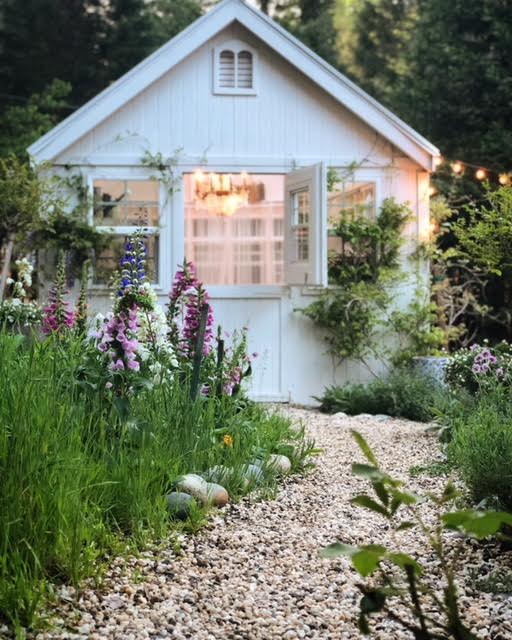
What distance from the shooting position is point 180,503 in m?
3.76

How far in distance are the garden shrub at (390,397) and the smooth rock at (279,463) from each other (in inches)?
116

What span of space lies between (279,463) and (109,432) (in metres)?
1.19

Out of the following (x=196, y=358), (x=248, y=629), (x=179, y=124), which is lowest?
(x=248, y=629)

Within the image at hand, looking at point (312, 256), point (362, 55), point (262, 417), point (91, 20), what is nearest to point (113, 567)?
point (262, 417)

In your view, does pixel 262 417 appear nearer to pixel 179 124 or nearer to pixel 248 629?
pixel 248 629

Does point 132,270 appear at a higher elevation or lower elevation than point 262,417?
higher

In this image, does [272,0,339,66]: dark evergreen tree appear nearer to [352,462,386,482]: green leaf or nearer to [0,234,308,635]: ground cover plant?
[0,234,308,635]: ground cover plant

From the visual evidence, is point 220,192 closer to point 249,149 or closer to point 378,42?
point 249,149

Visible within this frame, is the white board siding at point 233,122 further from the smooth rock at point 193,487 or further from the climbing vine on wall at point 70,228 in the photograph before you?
the smooth rock at point 193,487

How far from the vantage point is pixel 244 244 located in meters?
13.6

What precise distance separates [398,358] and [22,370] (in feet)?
20.6

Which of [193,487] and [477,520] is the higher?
[477,520]

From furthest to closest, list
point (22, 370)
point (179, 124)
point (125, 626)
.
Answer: point (179, 124) → point (22, 370) → point (125, 626)

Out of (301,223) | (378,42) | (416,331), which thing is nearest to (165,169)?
(301,223)
